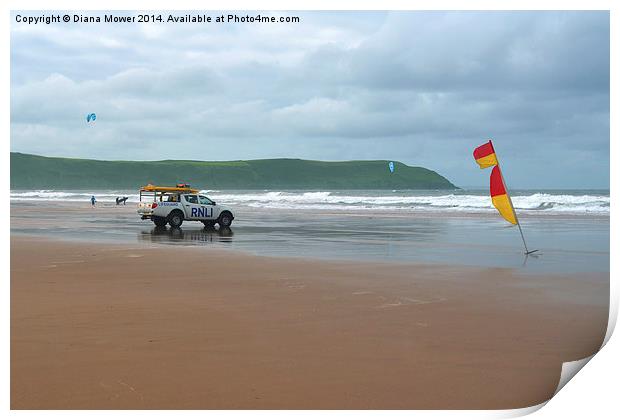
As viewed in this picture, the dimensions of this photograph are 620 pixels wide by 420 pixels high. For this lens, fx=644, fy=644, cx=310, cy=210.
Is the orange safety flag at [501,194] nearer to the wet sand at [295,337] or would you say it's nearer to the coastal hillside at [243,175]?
the wet sand at [295,337]

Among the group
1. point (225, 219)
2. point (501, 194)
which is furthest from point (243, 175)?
point (501, 194)

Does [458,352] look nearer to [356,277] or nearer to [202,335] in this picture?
[202,335]

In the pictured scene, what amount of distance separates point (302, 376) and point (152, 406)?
1.16 m

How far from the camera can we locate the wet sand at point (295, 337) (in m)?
4.61

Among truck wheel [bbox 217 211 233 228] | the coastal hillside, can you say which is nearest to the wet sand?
truck wheel [bbox 217 211 233 228]

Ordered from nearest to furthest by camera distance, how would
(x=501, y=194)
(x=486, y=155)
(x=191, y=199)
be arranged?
(x=486, y=155) < (x=501, y=194) < (x=191, y=199)

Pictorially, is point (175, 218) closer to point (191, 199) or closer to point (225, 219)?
point (191, 199)

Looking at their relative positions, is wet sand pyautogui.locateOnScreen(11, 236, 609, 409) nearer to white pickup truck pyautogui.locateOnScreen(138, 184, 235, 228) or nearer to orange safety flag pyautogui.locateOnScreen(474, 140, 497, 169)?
orange safety flag pyautogui.locateOnScreen(474, 140, 497, 169)

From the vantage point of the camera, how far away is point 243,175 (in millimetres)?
144250

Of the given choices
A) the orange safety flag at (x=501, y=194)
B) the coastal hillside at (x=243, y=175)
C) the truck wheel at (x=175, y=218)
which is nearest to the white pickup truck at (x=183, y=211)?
the truck wheel at (x=175, y=218)

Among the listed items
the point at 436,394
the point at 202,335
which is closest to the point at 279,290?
the point at 202,335

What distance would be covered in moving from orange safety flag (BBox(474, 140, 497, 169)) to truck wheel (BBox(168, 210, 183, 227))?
46.0ft

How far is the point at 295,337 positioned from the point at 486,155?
6680 mm

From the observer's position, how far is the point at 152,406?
171 inches
